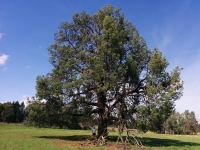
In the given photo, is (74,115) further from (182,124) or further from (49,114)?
(182,124)

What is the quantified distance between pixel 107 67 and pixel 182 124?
493 feet

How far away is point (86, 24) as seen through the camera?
52.0 meters

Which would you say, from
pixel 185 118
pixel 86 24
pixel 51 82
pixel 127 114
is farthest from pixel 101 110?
pixel 185 118

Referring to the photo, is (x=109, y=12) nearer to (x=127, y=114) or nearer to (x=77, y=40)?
(x=77, y=40)

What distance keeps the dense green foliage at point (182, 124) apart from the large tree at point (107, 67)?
124 metres

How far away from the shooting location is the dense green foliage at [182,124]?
17362cm

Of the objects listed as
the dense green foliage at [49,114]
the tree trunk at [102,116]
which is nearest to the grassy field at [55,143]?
the dense green foliage at [49,114]

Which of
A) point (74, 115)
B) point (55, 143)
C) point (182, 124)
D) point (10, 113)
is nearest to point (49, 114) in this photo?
point (74, 115)

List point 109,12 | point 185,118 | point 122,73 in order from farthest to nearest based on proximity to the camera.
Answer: point 185,118
point 109,12
point 122,73

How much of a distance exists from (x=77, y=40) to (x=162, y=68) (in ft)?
40.9

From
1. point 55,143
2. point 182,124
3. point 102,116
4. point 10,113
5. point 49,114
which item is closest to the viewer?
point 55,143

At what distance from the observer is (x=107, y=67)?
47.7 meters

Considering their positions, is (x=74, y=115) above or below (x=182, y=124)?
below

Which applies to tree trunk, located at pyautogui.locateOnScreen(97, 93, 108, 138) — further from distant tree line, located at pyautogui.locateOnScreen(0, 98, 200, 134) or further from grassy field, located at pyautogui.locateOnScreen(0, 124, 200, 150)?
grassy field, located at pyautogui.locateOnScreen(0, 124, 200, 150)
